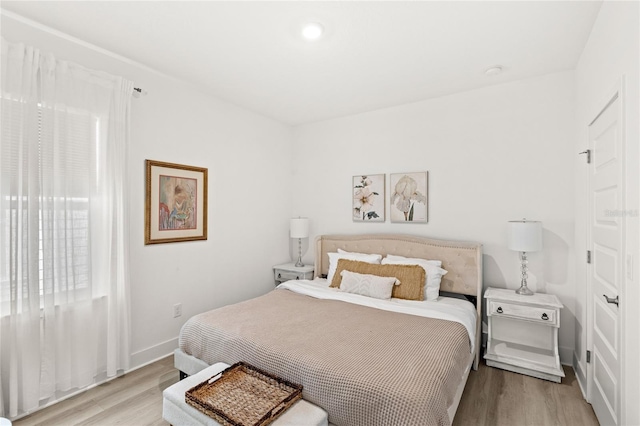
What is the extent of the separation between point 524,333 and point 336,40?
292 cm

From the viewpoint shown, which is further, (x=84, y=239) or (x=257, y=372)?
(x=84, y=239)

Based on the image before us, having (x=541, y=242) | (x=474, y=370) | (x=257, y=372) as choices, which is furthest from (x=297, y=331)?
(x=541, y=242)

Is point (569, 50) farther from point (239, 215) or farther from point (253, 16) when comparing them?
point (239, 215)

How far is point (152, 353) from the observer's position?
2.99m

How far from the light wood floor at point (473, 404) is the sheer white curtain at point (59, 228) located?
15 centimetres

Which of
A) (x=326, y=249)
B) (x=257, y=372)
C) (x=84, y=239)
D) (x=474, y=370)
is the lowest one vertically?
(x=474, y=370)

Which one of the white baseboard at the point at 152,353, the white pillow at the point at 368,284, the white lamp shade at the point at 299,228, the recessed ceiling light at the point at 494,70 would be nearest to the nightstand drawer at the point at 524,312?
the white pillow at the point at 368,284

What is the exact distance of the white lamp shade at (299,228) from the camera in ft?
14.0

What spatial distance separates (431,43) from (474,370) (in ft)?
9.03

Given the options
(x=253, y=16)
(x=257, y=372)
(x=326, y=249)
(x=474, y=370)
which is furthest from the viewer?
(x=326, y=249)

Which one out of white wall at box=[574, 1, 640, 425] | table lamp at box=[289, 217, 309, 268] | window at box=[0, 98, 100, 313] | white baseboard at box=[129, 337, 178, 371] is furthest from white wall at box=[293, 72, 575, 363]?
window at box=[0, 98, 100, 313]

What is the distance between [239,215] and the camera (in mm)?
3875

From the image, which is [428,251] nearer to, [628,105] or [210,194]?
[628,105]

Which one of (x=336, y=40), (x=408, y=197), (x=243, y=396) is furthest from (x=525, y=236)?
(x=243, y=396)
